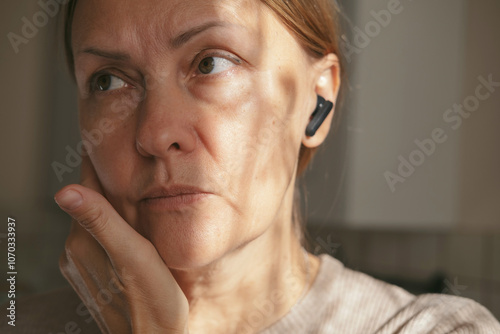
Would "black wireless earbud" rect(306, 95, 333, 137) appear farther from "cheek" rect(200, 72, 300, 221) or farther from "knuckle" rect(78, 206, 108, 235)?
"knuckle" rect(78, 206, 108, 235)

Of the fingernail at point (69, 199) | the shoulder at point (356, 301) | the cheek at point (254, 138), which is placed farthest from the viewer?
the shoulder at point (356, 301)

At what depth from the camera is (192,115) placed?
2.13ft

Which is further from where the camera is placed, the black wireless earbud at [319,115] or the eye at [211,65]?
the black wireless earbud at [319,115]

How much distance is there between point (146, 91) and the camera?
661 mm

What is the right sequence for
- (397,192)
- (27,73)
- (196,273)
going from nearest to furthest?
(196,273), (397,192), (27,73)

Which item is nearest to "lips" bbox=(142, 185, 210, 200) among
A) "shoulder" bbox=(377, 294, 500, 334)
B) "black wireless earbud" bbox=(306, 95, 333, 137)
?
"black wireless earbud" bbox=(306, 95, 333, 137)

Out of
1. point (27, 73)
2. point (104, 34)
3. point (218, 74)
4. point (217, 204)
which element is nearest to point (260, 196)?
point (217, 204)

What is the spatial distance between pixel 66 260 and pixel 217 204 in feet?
0.87

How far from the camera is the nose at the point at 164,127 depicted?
0.62 meters

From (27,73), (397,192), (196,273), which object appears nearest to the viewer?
(196,273)

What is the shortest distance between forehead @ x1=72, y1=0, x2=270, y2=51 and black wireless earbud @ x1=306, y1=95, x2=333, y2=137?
0.17 metres

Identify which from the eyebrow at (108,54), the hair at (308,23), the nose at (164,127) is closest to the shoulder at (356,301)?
the hair at (308,23)

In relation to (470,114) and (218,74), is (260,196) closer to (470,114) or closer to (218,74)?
(218,74)

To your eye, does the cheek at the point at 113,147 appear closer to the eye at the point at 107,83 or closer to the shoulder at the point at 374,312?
the eye at the point at 107,83
